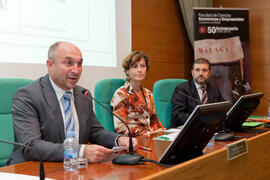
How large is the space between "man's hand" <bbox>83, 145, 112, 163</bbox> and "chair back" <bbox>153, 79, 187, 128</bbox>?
179 cm

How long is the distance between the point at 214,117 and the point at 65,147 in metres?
0.65

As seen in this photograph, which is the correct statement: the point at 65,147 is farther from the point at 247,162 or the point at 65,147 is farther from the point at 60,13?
the point at 60,13

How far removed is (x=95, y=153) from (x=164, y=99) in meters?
1.91

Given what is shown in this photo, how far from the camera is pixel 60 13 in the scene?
3.13 meters

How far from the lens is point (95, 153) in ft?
4.47

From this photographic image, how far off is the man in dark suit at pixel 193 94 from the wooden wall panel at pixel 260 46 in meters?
2.18

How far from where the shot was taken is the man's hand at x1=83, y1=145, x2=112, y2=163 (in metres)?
1.36

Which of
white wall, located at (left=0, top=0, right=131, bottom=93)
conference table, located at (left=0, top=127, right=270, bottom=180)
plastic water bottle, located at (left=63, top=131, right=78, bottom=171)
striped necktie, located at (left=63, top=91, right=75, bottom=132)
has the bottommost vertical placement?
conference table, located at (left=0, top=127, right=270, bottom=180)

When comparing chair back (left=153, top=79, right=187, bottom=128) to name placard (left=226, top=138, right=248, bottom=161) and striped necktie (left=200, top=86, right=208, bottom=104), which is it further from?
name placard (left=226, top=138, right=248, bottom=161)

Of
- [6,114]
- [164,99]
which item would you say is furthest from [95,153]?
[164,99]

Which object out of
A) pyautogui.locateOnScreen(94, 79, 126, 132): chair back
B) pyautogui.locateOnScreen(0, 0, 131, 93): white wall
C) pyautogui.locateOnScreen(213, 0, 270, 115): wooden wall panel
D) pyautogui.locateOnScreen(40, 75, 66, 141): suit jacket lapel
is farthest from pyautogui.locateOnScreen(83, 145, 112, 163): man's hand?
pyautogui.locateOnScreen(213, 0, 270, 115): wooden wall panel

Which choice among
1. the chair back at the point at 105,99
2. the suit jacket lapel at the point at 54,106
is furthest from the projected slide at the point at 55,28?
the suit jacket lapel at the point at 54,106

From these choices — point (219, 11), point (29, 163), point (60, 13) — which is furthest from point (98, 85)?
A: point (219, 11)

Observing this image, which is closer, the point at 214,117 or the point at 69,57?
the point at 214,117
